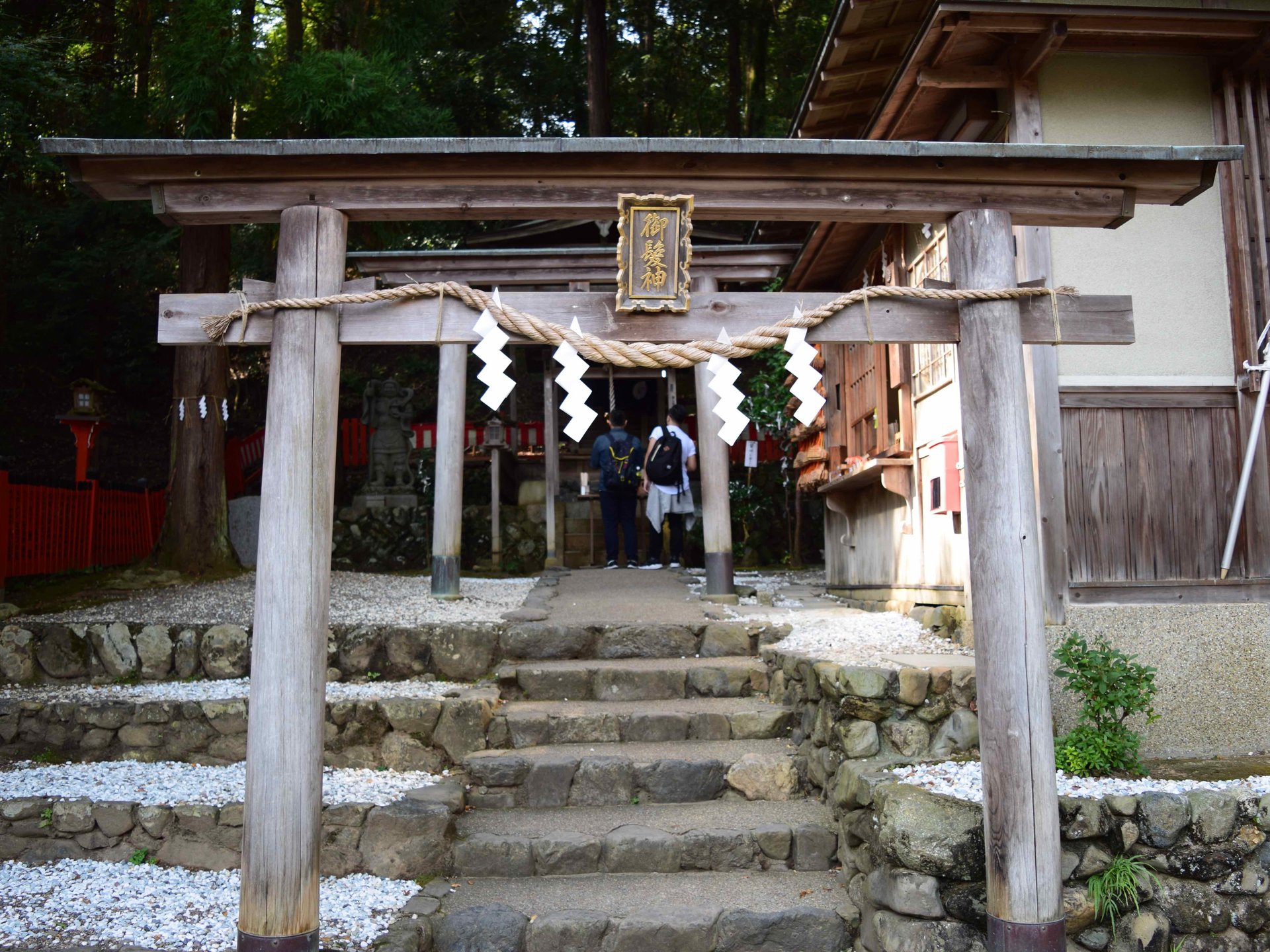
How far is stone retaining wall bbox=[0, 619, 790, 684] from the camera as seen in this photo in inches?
300

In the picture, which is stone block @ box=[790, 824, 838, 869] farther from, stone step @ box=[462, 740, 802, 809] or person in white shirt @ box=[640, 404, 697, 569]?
person in white shirt @ box=[640, 404, 697, 569]

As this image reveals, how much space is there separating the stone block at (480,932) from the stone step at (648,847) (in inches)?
19.6

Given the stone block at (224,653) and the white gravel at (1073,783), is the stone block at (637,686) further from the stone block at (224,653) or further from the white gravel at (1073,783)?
the stone block at (224,653)

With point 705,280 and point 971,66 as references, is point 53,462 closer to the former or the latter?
point 705,280

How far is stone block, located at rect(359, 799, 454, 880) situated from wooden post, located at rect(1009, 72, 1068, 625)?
376 cm

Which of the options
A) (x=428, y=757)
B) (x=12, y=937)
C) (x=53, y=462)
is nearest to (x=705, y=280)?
(x=428, y=757)

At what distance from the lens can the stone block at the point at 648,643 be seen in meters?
7.68

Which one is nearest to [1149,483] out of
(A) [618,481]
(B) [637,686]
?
(B) [637,686]

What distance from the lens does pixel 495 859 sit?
17.6ft

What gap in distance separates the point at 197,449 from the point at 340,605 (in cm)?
358

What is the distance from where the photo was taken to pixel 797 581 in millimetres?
13039

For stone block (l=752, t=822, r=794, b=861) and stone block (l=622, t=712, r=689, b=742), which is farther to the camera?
stone block (l=622, t=712, r=689, b=742)

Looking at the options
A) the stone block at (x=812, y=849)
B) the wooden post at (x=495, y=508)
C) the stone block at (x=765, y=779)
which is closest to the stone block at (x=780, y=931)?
the stone block at (x=812, y=849)

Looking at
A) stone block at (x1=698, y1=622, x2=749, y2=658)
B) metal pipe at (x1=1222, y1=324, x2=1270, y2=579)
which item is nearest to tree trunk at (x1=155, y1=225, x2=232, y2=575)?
stone block at (x1=698, y1=622, x2=749, y2=658)
